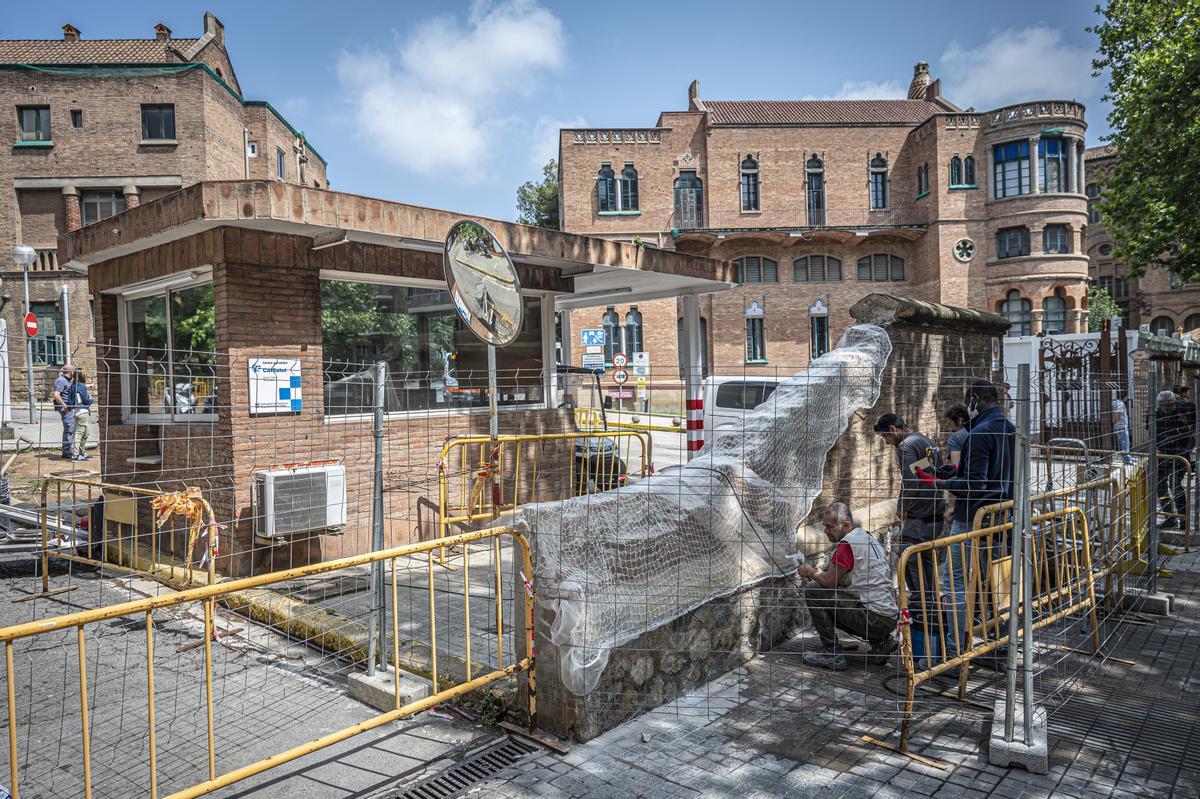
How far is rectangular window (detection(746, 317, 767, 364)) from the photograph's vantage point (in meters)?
38.9

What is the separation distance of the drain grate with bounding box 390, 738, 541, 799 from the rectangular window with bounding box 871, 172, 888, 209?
4169 cm

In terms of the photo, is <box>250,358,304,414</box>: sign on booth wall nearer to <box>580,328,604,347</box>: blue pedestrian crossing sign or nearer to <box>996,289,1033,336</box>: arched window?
<box>580,328,604,347</box>: blue pedestrian crossing sign

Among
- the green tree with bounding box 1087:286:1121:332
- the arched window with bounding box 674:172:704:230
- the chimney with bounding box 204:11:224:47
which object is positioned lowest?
the green tree with bounding box 1087:286:1121:332

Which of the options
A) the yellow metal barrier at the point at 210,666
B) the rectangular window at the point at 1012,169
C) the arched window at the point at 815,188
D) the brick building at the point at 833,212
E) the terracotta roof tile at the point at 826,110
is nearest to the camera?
the yellow metal barrier at the point at 210,666

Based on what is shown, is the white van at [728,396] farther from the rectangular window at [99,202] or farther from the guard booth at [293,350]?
the rectangular window at [99,202]

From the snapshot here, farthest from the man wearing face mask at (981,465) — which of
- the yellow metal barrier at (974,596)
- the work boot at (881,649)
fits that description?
the work boot at (881,649)

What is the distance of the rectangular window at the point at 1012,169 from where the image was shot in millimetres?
36438

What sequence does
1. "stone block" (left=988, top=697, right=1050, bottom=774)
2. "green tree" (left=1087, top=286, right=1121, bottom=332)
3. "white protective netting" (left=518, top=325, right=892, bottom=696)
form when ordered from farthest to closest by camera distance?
"green tree" (left=1087, top=286, right=1121, bottom=332) < "white protective netting" (left=518, top=325, right=892, bottom=696) < "stone block" (left=988, top=697, right=1050, bottom=774)

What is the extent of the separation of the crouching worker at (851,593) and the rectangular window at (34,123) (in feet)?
126

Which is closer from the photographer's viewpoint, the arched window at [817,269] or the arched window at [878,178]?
the arched window at [817,269]

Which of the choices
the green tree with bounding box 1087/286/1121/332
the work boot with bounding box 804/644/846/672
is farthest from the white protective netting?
the green tree with bounding box 1087/286/1121/332

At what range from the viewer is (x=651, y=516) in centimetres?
458

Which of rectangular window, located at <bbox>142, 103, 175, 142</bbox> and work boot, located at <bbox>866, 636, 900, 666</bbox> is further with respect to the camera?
rectangular window, located at <bbox>142, 103, 175, 142</bbox>

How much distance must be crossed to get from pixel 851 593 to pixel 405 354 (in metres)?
5.85
